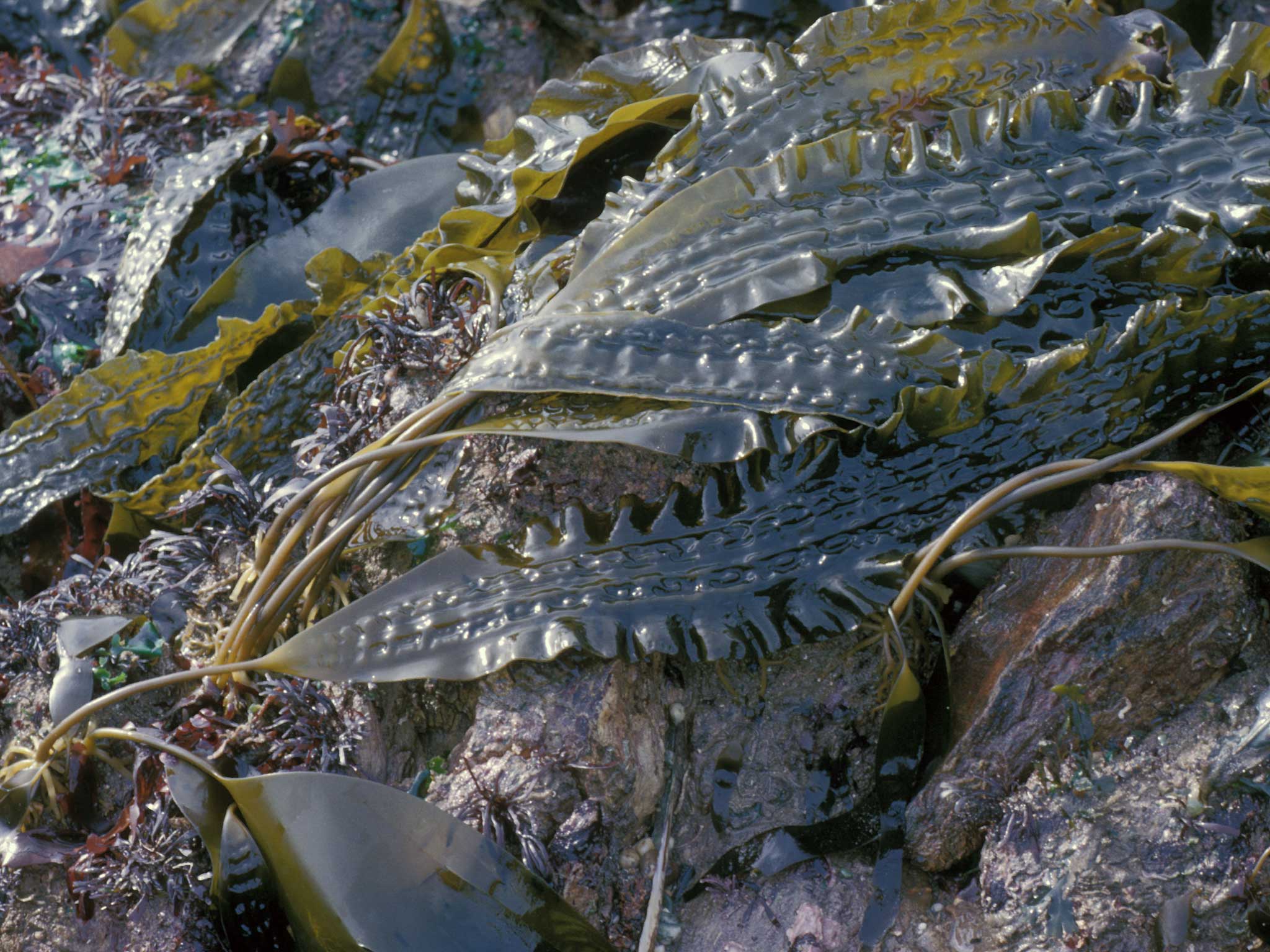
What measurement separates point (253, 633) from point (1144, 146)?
4.18 feet

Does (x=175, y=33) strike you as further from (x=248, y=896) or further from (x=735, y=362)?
(x=248, y=896)

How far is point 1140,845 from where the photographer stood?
100cm

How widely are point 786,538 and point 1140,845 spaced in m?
0.47

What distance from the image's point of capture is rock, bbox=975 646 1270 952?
966mm

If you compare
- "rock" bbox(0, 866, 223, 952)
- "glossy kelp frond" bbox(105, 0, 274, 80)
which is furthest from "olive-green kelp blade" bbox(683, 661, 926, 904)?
"glossy kelp frond" bbox(105, 0, 274, 80)

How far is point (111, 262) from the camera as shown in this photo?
Result: 175cm

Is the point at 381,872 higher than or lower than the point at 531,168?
lower

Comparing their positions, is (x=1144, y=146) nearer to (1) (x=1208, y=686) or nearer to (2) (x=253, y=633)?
(1) (x=1208, y=686)

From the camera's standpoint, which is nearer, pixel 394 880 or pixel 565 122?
pixel 394 880

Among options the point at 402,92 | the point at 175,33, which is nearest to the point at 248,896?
the point at 402,92

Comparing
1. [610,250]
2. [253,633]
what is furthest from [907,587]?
[253,633]

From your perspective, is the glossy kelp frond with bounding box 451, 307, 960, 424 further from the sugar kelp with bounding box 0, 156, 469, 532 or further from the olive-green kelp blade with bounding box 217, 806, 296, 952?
the olive-green kelp blade with bounding box 217, 806, 296, 952

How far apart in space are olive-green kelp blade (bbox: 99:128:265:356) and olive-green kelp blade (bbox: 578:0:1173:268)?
0.82 meters

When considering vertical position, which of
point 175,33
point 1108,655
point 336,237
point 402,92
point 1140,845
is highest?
point 175,33
